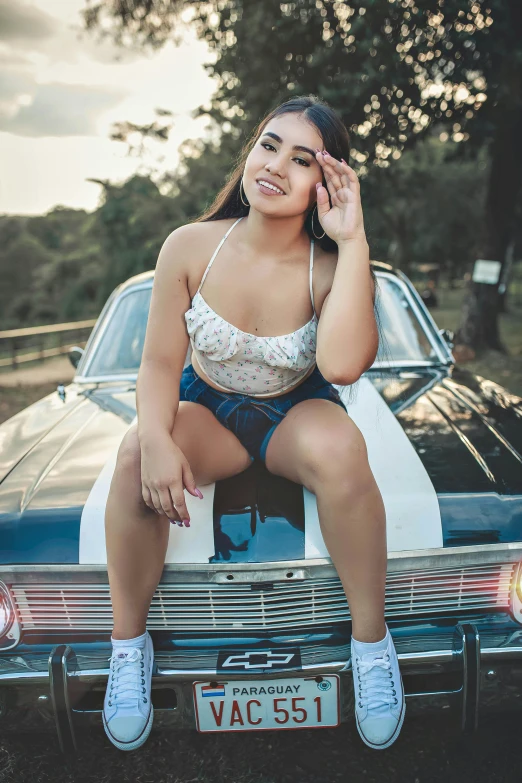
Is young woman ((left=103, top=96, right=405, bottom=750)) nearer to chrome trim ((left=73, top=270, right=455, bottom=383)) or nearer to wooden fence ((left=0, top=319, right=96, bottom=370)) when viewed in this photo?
chrome trim ((left=73, top=270, right=455, bottom=383))

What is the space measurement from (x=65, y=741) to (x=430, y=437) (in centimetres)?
148

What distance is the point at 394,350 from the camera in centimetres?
321

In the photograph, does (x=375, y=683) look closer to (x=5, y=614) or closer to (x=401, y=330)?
(x=5, y=614)

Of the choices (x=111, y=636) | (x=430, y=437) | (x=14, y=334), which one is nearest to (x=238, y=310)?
(x=430, y=437)

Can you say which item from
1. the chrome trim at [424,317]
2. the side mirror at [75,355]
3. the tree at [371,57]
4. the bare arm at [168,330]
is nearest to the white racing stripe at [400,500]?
the bare arm at [168,330]

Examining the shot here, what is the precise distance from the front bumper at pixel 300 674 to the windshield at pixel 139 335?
1.58 m

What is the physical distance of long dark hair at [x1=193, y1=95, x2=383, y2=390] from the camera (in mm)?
1889

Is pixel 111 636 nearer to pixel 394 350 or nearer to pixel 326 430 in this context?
pixel 326 430

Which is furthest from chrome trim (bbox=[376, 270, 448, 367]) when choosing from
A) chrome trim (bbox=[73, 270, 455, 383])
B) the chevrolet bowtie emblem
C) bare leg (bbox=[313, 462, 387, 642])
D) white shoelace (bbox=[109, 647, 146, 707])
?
white shoelace (bbox=[109, 647, 146, 707])

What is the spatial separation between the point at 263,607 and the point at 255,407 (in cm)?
61

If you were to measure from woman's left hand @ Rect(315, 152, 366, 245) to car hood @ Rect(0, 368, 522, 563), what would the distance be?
2.39ft

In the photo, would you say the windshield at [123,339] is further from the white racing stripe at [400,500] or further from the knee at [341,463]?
the knee at [341,463]

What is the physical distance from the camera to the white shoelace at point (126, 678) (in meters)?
1.70

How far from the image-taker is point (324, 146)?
6.18 feet
